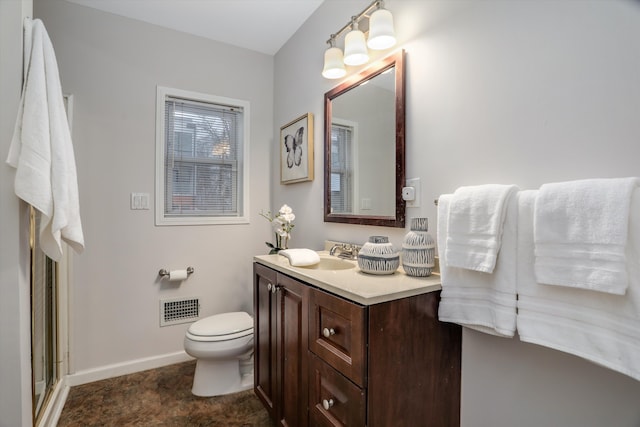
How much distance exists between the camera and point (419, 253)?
3.83 feet

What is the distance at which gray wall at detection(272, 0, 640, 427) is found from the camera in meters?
0.81

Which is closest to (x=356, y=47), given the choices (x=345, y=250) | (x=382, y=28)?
(x=382, y=28)

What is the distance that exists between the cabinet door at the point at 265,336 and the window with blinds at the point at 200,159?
39.7 inches

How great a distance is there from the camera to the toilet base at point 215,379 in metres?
1.89

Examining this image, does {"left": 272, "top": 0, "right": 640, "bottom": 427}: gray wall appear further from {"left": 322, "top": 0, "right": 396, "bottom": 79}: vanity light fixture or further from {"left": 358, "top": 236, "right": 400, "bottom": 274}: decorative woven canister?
{"left": 358, "top": 236, "right": 400, "bottom": 274}: decorative woven canister

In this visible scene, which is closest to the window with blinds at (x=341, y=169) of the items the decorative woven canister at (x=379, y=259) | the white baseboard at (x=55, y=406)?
the decorative woven canister at (x=379, y=259)

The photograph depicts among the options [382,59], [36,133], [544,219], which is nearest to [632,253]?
[544,219]

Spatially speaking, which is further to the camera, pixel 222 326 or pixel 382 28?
pixel 222 326

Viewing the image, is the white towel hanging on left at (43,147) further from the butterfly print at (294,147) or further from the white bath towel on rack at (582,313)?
the white bath towel on rack at (582,313)

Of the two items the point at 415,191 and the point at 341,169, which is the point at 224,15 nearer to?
the point at 341,169

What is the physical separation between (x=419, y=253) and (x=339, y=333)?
0.43m

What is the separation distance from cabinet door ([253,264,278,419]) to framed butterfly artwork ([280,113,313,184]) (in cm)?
79

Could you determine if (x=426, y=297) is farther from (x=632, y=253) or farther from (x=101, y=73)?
(x=101, y=73)

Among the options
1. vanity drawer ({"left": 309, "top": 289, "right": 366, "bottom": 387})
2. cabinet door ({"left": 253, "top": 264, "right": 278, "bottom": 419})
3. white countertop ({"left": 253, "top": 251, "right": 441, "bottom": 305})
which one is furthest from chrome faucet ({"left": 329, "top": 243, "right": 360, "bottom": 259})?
vanity drawer ({"left": 309, "top": 289, "right": 366, "bottom": 387})
